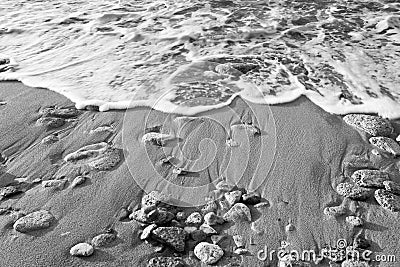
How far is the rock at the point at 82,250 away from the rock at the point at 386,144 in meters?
2.23

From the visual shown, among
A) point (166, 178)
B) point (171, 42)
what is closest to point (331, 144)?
point (166, 178)

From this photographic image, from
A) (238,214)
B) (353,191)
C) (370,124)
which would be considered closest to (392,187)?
(353,191)

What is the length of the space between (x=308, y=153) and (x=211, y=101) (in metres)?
1.06

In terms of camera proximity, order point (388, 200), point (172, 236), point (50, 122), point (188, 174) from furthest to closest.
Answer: point (50, 122) → point (188, 174) → point (388, 200) → point (172, 236)

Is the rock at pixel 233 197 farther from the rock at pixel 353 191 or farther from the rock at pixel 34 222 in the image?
the rock at pixel 34 222

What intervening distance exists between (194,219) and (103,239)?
1.85 feet

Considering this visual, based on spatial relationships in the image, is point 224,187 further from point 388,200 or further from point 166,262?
point 388,200

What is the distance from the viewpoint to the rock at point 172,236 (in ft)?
7.14

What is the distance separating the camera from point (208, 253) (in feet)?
7.05

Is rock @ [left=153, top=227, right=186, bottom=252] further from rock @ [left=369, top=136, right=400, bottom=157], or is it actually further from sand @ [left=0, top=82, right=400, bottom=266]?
rock @ [left=369, top=136, right=400, bottom=157]

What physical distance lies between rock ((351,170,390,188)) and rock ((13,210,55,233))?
2.05m

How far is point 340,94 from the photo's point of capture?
11.8 feet
